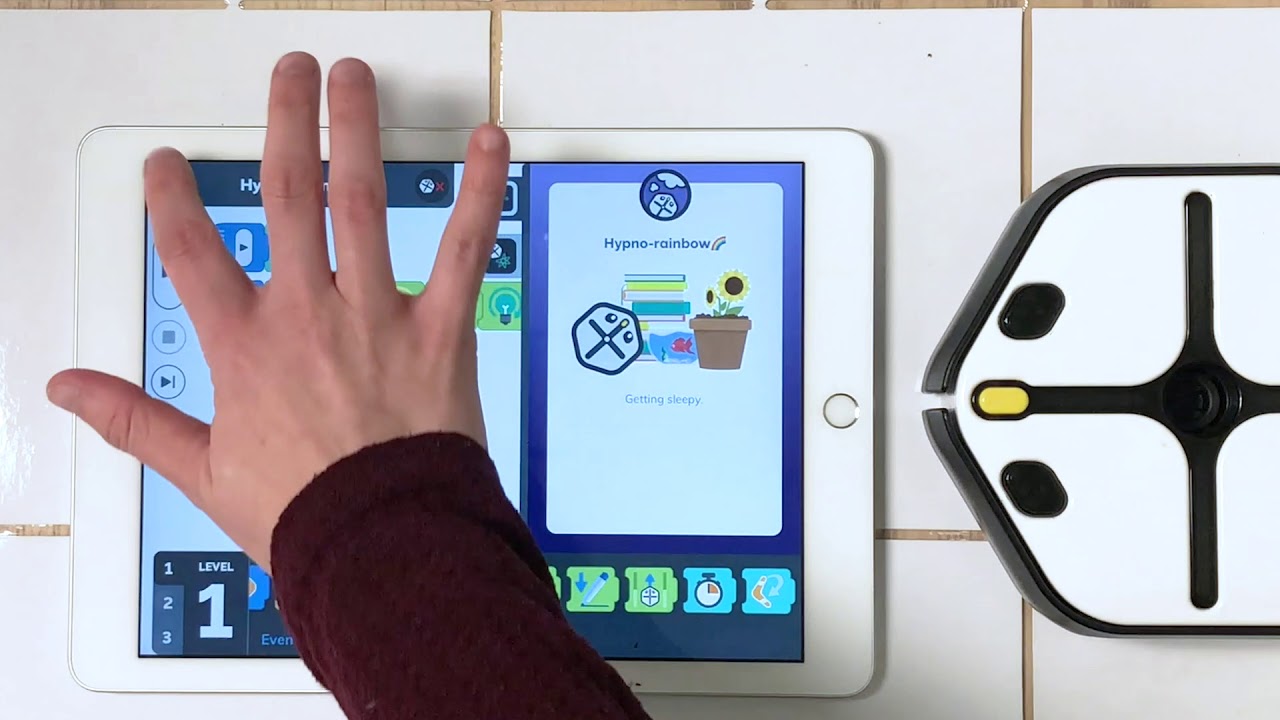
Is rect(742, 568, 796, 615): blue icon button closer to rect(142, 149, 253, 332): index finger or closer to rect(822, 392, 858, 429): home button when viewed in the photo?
rect(822, 392, 858, 429): home button

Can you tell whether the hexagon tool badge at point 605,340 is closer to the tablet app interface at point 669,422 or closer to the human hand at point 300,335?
the tablet app interface at point 669,422

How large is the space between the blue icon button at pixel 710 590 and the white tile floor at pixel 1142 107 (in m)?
0.17

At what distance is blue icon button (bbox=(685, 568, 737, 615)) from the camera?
0.47 meters

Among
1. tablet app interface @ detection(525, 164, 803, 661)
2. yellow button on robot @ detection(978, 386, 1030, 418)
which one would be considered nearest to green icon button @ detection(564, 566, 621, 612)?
tablet app interface @ detection(525, 164, 803, 661)

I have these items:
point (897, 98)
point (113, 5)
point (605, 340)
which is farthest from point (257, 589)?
point (897, 98)

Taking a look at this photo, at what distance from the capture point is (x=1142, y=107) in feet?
1.60

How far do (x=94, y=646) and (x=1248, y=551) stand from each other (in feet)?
1.92

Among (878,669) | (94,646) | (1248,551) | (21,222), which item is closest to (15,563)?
(94,646)

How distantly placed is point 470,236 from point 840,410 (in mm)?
220

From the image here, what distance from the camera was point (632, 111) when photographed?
0.49 meters

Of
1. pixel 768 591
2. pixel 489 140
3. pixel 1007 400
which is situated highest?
pixel 489 140

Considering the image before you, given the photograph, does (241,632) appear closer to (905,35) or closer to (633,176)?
(633,176)

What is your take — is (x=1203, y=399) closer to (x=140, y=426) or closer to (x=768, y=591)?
(x=768, y=591)

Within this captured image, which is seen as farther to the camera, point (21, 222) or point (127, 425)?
point (21, 222)
